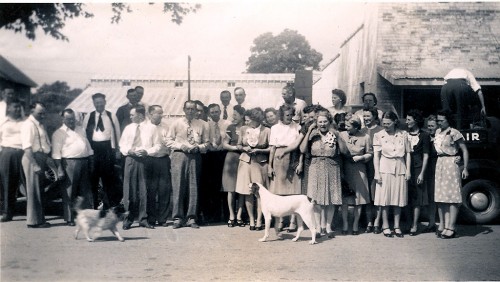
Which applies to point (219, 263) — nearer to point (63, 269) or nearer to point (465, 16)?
point (63, 269)

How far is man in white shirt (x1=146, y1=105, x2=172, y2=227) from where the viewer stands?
7.00 metres

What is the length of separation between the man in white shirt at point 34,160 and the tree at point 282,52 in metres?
3.14

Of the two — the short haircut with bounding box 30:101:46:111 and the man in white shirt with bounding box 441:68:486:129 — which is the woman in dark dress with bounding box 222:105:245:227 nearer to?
the short haircut with bounding box 30:101:46:111

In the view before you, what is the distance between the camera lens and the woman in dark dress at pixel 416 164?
6711 millimetres

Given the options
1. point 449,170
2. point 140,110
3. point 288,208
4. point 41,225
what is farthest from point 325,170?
point 41,225

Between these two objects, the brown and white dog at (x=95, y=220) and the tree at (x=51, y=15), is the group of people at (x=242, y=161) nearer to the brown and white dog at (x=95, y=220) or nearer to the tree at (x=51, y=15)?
the brown and white dog at (x=95, y=220)

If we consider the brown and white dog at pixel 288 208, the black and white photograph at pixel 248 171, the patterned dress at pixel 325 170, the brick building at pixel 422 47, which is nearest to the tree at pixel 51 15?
the black and white photograph at pixel 248 171

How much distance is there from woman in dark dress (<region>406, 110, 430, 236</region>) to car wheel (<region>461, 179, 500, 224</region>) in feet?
2.80

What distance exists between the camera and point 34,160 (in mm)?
6797

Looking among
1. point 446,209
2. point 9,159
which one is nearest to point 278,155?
point 446,209

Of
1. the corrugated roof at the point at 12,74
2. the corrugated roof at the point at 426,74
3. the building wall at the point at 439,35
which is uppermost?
the building wall at the point at 439,35

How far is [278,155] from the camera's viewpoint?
6750mm

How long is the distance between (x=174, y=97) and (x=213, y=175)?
6.11m

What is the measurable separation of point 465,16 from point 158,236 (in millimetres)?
7629
